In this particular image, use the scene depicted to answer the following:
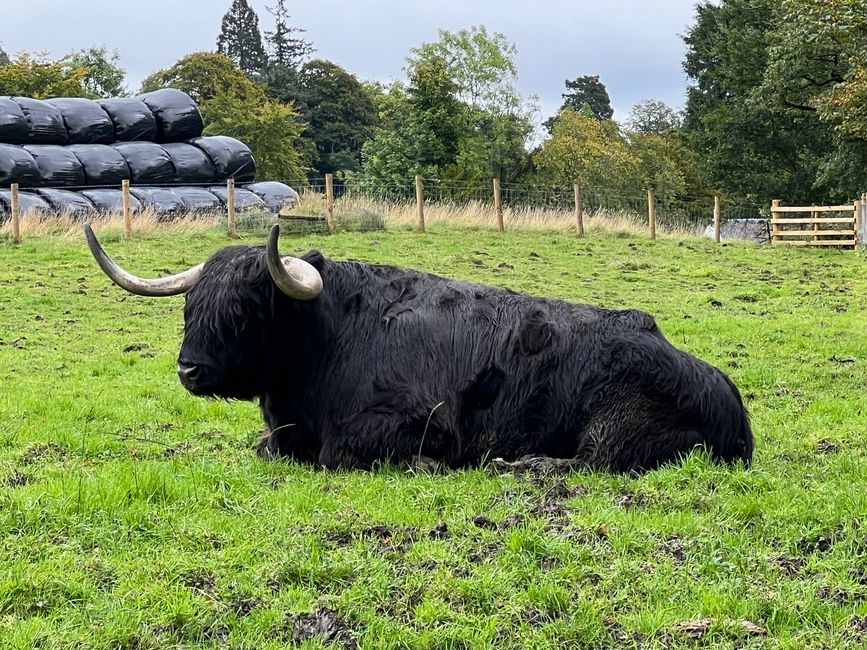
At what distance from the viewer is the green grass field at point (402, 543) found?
141 inches

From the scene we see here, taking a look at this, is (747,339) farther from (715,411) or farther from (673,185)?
(673,185)

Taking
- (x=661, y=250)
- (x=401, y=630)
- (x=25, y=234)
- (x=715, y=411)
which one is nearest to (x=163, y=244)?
(x=25, y=234)

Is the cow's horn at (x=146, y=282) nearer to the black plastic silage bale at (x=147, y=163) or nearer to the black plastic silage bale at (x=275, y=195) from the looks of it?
the black plastic silage bale at (x=275, y=195)

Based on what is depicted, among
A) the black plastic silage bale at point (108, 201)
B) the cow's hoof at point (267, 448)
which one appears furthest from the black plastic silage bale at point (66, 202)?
the cow's hoof at point (267, 448)

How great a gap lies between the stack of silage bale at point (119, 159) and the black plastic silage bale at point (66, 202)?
0.03 meters

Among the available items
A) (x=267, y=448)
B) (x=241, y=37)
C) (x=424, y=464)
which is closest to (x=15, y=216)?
(x=267, y=448)

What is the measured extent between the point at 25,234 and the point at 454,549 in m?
22.1

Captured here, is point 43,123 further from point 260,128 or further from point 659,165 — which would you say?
point 659,165

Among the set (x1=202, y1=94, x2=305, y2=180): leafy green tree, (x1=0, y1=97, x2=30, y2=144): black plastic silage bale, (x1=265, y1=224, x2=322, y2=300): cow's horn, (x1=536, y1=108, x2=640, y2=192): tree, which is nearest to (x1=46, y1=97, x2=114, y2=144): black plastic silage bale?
(x1=0, y1=97, x2=30, y2=144): black plastic silage bale

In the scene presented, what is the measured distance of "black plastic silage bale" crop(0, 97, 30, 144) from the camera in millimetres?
28047

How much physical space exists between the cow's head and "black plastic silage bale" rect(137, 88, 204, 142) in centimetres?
2672

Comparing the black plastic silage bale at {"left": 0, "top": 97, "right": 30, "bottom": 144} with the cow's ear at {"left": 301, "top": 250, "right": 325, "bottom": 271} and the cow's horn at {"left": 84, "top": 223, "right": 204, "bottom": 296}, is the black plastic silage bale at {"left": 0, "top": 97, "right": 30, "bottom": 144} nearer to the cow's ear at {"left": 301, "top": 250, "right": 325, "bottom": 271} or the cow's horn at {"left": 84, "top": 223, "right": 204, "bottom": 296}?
the cow's horn at {"left": 84, "top": 223, "right": 204, "bottom": 296}

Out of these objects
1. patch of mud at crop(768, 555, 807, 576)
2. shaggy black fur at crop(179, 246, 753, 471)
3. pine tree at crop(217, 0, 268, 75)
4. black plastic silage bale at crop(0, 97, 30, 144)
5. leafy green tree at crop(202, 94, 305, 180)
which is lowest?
patch of mud at crop(768, 555, 807, 576)

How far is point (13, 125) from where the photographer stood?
28.1m
